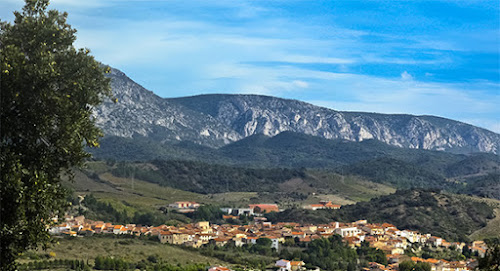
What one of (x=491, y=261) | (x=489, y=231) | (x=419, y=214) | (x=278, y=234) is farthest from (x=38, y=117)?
(x=419, y=214)

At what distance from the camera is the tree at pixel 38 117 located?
60.5ft

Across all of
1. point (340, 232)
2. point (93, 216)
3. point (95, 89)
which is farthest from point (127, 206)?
point (95, 89)

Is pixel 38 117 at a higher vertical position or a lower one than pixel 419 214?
higher

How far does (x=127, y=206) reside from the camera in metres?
166

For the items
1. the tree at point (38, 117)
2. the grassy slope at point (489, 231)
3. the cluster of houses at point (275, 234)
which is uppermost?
the tree at point (38, 117)

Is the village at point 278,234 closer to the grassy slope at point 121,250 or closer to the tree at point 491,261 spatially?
the grassy slope at point 121,250

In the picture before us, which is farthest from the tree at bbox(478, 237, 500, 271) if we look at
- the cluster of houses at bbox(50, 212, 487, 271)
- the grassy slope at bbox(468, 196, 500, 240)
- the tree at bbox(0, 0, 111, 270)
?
the grassy slope at bbox(468, 196, 500, 240)

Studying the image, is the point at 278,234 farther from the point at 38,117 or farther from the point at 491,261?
the point at 38,117

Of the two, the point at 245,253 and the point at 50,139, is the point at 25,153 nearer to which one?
the point at 50,139

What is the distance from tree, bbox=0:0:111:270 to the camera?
18.4 metres

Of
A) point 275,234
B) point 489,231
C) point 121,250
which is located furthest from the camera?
point 489,231

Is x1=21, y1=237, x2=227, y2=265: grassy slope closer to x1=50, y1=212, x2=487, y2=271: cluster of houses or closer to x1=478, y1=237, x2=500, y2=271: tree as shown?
x1=50, y1=212, x2=487, y2=271: cluster of houses

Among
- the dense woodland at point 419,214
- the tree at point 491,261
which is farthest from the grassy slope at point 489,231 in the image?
the tree at point 491,261

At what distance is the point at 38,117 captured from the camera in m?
19.3
